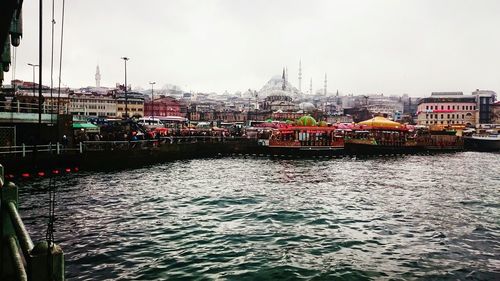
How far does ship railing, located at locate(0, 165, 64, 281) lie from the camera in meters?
4.69

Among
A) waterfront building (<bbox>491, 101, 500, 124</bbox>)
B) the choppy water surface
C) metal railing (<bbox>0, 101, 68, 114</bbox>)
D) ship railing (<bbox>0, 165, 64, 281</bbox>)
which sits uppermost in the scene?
waterfront building (<bbox>491, 101, 500, 124</bbox>)

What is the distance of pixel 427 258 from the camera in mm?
10758

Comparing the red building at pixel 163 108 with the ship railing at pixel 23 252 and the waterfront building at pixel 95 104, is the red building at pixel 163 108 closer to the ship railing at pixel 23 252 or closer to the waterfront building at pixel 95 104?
the waterfront building at pixel 95 104

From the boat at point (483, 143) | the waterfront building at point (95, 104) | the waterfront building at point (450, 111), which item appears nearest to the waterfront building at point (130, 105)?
the waterfront building at point (95, 104)

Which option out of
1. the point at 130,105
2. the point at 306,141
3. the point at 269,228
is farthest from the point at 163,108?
the point at 269,228

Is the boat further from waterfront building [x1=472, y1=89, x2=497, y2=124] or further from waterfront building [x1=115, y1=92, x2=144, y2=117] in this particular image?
waterfront building [x1=115, y1=92, x2=144, y2=117]

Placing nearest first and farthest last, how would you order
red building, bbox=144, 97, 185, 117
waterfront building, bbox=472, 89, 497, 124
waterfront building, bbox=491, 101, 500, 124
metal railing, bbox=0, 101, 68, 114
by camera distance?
metal railing, bbox=0, 101, 68, 114, waterfront building, bbox=491, 101, 500, 124, waterfront building, bbox=472, 89, 497, 124, red building, bbox=144, 97, 185, 117

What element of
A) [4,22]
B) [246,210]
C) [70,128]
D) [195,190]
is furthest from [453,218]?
[70,128]

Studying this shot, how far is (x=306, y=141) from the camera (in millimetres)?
46344

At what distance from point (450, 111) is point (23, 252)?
125 m

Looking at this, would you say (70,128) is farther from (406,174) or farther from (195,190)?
(406,174)

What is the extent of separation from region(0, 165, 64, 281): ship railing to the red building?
11753 cm

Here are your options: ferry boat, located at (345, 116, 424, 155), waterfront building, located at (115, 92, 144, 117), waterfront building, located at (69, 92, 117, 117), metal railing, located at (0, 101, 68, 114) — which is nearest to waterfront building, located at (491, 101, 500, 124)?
ferry boat, located at (345, 116, 424, 155)

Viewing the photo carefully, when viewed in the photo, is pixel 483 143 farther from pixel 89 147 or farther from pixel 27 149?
pixel 27 149
